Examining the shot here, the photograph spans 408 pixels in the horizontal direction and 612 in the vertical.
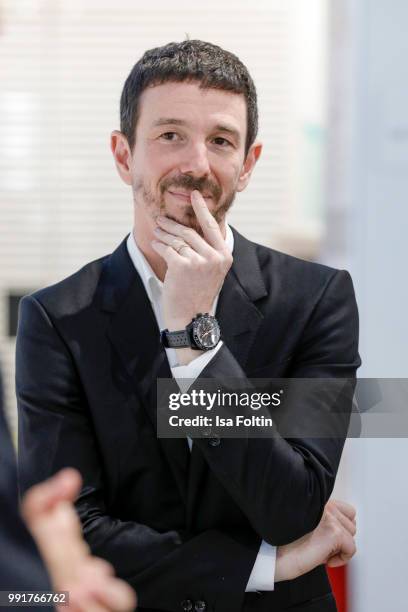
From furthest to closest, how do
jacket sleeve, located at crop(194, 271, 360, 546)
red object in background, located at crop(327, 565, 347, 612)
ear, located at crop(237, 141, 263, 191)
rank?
red object in background, located at crop(327, 565, 347, 612)
ear, located at crop(237, 141, 263, 191)
jacket sleeve, located at crop(194, 271, 360, 546)

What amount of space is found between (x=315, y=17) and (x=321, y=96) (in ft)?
1.09

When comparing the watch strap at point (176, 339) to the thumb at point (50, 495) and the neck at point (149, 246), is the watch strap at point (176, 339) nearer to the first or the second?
the neck at point (149, 246)

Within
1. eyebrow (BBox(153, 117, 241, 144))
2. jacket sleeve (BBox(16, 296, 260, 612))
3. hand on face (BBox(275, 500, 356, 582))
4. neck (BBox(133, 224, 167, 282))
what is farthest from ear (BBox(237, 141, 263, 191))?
hand on face (BBox(275, 500, 356, 582))

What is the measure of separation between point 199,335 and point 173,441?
229 millimetres

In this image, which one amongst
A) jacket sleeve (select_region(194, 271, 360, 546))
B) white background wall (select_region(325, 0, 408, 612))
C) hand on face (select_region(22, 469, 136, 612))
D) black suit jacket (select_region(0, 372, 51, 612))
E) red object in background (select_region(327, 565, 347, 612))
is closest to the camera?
black suit jacket (select_region(0, 372, 51, 612))

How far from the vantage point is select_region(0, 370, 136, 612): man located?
813 mm

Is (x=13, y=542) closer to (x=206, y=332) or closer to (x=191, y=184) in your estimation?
(x=206, y=332)

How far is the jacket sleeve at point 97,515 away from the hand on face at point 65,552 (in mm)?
745

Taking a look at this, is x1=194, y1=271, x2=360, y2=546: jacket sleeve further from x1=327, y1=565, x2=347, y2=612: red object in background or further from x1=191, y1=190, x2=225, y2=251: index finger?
x1=327, y1=565, x2=347, y2=612: red object in background

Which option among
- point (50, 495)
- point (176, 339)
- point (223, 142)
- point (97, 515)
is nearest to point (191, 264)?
point (176, 339)

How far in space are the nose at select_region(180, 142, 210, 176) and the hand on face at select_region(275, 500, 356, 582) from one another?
75 cm

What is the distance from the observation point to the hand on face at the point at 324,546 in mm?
1825

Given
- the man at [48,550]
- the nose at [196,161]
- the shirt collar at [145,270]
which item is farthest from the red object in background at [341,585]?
the man at [48,550]

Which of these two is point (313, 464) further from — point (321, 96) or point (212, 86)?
point (321, 96)
